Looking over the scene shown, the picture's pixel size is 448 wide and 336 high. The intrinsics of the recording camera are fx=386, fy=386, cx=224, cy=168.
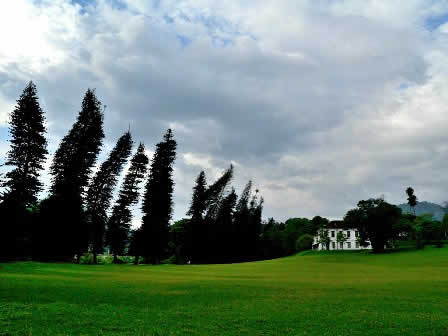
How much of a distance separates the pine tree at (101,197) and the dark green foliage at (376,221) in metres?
64.0

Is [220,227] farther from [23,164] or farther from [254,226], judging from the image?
[23,164]

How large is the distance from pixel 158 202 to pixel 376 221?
57568mm

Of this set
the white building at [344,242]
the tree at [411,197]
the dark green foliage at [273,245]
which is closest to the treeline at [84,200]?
the dark green foliage at [273,245]

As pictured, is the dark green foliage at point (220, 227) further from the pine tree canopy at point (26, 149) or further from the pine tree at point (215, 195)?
the pine tree canopy at point (26, 149)

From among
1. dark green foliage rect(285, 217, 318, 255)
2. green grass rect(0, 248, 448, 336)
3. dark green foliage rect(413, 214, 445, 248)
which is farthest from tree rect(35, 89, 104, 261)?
dark green foliage rect(285, 217, 318, 255)

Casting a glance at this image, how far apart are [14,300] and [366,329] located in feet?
47.9

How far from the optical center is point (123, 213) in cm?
7375

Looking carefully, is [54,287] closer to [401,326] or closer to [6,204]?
[401,326]

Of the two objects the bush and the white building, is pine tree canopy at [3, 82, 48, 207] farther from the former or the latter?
the white building

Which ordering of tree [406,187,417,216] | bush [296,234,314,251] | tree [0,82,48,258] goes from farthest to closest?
tree [406,187,417,216] < bush [296,234,314,251] < tree [0,82,48,258]

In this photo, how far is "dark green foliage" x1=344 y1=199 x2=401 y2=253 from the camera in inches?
3932

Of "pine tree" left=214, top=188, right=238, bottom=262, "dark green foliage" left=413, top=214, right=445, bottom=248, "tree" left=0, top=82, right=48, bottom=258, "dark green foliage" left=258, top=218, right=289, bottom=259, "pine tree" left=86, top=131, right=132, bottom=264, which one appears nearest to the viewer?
"tree" left=0, top=82, right=48, bottom=258

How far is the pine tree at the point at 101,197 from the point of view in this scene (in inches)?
2746

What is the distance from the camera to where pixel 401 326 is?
14.7 metres
